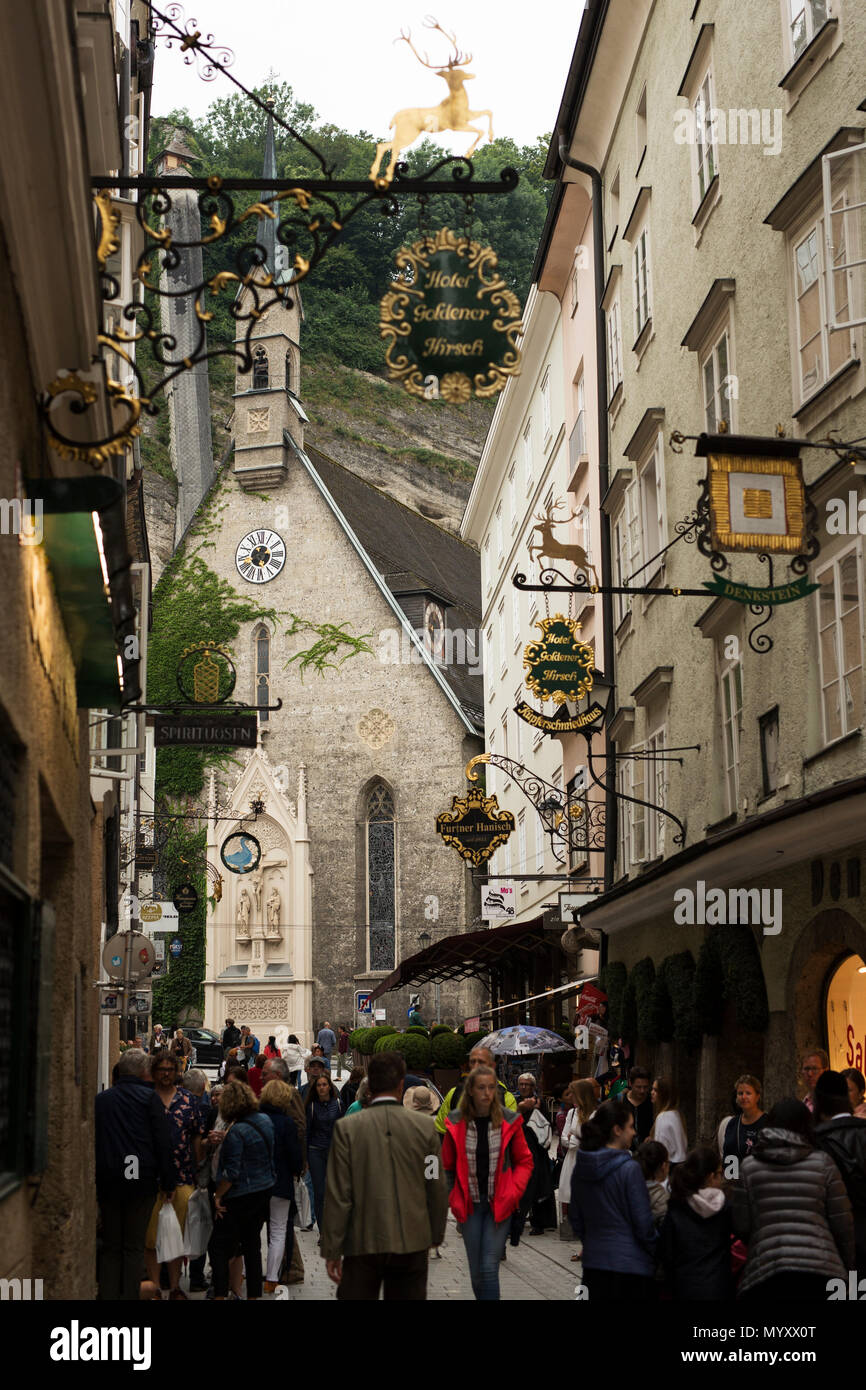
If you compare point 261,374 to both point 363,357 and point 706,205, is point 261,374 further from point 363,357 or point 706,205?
point 706,205

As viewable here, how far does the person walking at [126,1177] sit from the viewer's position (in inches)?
397

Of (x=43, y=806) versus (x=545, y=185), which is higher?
(x=545, y=185)

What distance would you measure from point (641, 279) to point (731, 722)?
6.88m

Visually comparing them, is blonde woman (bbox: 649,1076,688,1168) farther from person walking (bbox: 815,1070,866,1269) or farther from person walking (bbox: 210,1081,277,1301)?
person walking (bbox: 815,1070,866,1269)

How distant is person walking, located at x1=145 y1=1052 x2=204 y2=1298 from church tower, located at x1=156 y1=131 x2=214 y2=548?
46.6m

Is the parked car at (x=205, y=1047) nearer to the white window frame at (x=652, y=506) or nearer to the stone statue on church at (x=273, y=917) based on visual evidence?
the stone statue on church at (x=273, y=917)

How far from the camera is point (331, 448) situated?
63938 mm

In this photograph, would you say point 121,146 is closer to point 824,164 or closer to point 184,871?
point 824,164

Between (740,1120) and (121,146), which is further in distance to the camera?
(121,146)

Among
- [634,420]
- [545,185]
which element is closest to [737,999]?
[634,420]

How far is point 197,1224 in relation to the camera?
36.4 feet

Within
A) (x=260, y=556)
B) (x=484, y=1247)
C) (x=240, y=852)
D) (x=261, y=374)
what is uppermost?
(x=261, y=374)

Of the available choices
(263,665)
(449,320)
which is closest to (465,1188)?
(449,320)

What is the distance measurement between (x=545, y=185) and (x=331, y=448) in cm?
1929
